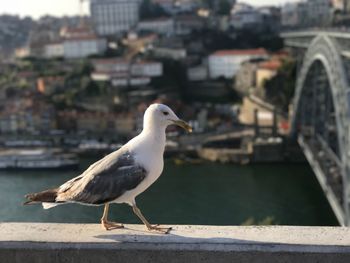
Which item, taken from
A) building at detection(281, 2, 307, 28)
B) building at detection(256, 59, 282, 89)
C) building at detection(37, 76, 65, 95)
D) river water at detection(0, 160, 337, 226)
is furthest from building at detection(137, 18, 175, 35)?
river water at detection(0, 160, 337, 226)

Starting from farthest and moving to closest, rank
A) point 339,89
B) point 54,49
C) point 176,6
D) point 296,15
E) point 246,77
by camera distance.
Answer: point 176,6 < point 296,15 < point 54,49 < point 246,77 < point 339,89

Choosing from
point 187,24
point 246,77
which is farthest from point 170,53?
point 246,77

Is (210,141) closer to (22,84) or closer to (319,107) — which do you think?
(319,107)

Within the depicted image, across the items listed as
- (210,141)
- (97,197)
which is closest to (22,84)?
(210,141)

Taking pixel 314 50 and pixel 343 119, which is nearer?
pixel 343 119

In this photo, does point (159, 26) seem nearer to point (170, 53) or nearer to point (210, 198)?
point (170, 53)

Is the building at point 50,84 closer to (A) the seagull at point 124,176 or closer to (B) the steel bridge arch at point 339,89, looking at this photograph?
(B) the steel bridge arch at point 339,89
